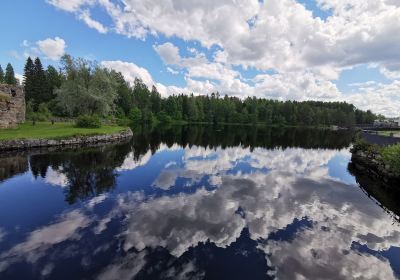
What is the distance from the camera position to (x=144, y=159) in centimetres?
3356

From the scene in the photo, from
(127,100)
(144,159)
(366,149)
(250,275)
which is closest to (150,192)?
(250,275)

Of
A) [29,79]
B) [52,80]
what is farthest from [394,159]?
[52,80]

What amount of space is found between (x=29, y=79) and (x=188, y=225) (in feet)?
335

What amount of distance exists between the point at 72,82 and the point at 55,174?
4532 cm

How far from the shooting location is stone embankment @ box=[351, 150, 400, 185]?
25.7 meters

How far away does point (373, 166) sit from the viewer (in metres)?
30.2

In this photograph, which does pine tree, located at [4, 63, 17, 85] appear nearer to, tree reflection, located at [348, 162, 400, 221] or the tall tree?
the tall tree

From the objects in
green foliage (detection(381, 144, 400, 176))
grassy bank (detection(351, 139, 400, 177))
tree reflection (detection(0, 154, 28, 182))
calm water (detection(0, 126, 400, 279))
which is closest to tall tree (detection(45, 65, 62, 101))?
tree reflection (detection(0, 154, 28, 182))

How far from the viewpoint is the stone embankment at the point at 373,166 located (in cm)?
2572

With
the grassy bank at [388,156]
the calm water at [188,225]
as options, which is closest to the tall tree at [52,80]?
the calm water at [188,225]

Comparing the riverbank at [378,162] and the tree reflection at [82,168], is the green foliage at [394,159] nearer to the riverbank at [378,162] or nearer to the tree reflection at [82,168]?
the riverbank at [378,162]

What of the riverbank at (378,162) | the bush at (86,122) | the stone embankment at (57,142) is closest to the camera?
the riverbank at (378,162)

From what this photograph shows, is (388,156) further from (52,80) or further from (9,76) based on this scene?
(9,76)

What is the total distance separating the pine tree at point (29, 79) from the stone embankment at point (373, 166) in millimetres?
98925
